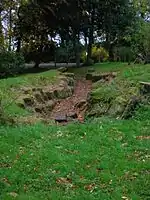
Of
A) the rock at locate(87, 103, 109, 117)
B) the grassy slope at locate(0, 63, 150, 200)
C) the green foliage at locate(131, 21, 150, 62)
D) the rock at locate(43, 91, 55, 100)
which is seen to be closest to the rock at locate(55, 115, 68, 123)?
the rock at locate(87, 103, 109, 117)

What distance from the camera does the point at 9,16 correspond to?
83.0 ft

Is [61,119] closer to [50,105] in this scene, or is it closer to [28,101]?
[28,101]

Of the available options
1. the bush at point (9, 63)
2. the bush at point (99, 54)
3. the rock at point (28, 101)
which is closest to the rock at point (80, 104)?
the rock at point (28, 101)

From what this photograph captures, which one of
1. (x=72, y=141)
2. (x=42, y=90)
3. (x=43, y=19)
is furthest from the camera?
(x=43, y=19)

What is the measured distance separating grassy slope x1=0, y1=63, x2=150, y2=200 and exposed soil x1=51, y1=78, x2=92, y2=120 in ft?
11.0

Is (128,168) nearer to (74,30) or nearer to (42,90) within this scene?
(42,90)

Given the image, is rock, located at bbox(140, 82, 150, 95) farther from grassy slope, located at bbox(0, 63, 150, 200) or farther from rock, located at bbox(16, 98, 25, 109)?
rock, located at bbox(16, 98, 25, 109)

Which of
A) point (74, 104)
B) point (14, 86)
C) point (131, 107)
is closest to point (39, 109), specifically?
point (74, 104)

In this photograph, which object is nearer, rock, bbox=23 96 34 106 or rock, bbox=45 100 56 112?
rock, bbox=23 96 34 106

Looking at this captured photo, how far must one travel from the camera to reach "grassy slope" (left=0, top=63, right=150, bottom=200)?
668 cm

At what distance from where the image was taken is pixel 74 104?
16312 millimetres

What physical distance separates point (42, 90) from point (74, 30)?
1231 cm

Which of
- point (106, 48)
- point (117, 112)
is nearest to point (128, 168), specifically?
point (117, 112)

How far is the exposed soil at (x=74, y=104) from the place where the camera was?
14.5 metres
